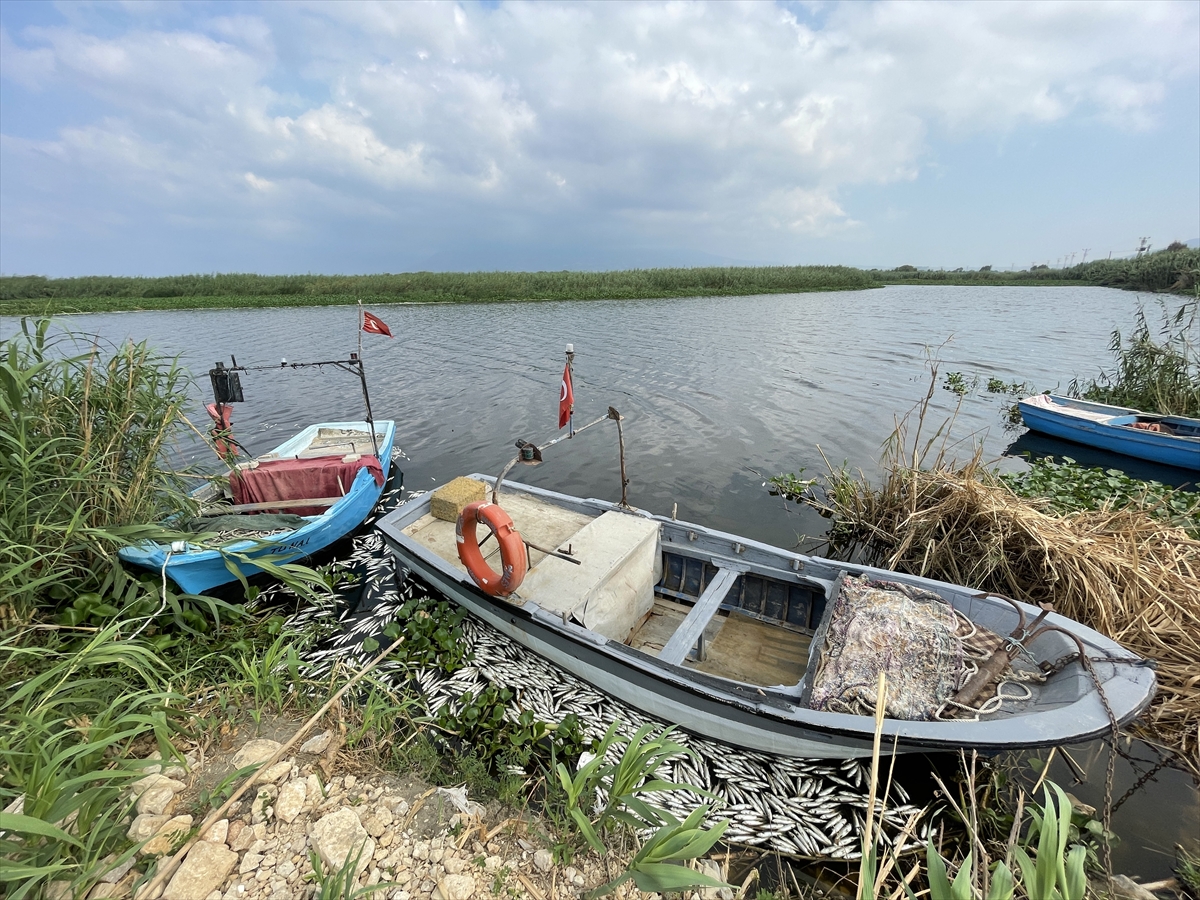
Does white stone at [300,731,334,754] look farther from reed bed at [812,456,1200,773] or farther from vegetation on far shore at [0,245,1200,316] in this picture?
vegetation on far shore at [0,245,1200,316]

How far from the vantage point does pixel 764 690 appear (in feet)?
15.5

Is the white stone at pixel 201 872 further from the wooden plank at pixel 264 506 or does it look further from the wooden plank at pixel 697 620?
the wooden plank at pixel 264 506

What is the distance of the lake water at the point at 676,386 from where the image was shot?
12.0m

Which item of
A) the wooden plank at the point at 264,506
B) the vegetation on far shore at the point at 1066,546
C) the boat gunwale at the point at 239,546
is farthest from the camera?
the wooden plank at the point at 264,506

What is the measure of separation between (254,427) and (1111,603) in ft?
67.3

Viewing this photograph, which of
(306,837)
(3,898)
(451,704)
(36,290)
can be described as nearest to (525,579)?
(451,704)

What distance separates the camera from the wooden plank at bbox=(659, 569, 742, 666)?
5238 mm

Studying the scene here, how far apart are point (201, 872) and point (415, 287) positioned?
54.1 metres

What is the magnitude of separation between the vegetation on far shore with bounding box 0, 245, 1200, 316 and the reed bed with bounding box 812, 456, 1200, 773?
141 ft

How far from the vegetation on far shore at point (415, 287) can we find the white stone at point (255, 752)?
4590 centimetres

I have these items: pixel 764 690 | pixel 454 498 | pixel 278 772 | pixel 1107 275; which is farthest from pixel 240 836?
pixel 1107 275

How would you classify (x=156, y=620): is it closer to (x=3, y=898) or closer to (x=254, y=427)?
(x=3, y=898)

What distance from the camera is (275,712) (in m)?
4.80

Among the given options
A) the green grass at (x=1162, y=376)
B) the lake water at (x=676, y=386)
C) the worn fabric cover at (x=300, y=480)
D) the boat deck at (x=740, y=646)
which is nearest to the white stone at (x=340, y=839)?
the boat deck at (x=740, y=646)
